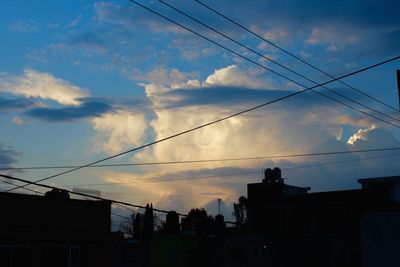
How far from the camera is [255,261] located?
4888 cm

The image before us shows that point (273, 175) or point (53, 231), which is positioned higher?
point (273, 175)

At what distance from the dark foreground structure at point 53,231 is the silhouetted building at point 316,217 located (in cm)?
2005

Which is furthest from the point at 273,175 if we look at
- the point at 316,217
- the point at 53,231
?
the point at 53,231

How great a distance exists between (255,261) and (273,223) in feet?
35.4

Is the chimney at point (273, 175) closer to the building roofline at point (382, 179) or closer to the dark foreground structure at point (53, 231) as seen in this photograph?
the building roofline at point (382, 179)

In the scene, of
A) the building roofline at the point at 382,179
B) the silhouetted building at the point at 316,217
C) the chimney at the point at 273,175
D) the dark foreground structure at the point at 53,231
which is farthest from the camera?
the chimney at the point at 273,175

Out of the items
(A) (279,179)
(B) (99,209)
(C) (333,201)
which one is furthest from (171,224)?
(B) (99,209)

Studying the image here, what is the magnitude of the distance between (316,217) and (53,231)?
31979 millimetres

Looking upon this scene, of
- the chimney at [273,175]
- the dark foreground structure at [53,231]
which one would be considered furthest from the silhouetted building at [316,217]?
the dark foreground structure at [53,231]

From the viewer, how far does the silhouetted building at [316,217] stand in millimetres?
47344

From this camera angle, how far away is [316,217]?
55.0m

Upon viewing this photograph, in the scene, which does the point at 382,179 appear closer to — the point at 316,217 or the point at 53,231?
the point at 316,217

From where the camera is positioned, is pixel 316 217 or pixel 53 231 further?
pixel 316 217

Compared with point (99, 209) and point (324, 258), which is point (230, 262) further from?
point (99, 209)
